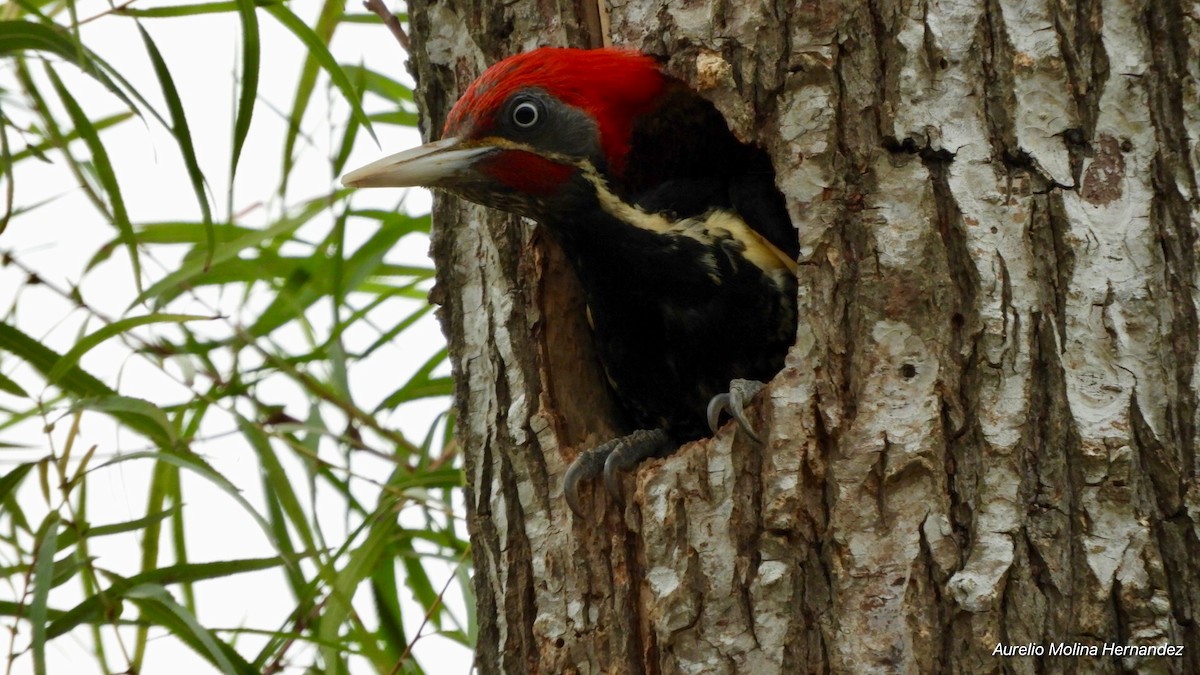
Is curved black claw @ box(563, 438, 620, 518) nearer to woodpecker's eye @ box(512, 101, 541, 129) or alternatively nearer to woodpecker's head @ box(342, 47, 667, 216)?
woodpecker's head @ box(342, 47, 667, 216)

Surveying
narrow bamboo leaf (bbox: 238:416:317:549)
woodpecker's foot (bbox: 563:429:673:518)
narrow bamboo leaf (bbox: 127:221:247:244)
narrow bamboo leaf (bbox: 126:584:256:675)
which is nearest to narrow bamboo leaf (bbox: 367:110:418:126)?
narrow bamboo leaf (bbox: 127:221:247:244)

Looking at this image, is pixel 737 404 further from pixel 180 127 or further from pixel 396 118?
pixel 396 118

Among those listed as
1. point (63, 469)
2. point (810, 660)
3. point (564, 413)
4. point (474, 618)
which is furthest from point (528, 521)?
point (63, 469)

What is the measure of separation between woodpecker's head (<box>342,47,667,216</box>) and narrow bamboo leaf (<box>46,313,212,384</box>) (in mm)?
442

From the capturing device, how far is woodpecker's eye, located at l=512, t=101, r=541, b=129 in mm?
2488

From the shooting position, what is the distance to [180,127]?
2.19m

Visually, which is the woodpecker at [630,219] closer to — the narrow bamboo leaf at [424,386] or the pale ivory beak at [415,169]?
the pale ivory beak at [415,169]

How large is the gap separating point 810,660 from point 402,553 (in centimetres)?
139

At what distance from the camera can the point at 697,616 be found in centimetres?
202

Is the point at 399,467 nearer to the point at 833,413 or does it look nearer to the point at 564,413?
the point at 564,413

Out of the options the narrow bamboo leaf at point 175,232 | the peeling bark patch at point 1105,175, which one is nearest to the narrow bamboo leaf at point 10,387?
the narrow bamboo leaf at point 175,232

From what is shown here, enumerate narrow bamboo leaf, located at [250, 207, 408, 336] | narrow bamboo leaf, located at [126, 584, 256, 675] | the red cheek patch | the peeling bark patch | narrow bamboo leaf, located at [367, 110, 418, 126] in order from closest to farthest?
the peeling bark patch
narrow bamboo leaf, located at [126, 584, 256, 675]
the red cheek patch
narrow bamboo leaf, located at [250, 207, 408, 336]
narrow bamboo leaf, located at [367, 110, 418, 126]

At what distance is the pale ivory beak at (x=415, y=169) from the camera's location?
2434 millimetres

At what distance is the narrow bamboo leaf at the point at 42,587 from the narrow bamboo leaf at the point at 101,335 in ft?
0.87
